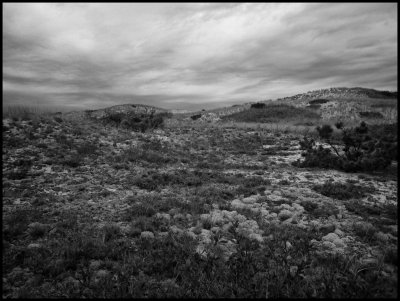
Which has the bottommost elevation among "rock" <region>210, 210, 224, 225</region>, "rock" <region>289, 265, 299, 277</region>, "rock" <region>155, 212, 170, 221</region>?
"rock" <region>210, 210, 224, 225</region>

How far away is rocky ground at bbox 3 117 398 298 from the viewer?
4.54 metres

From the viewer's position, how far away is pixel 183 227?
7.19 meters

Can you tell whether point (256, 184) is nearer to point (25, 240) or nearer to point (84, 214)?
point (84, 214)

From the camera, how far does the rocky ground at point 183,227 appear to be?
4539 mm

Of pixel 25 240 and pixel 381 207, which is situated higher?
pixel 25 240

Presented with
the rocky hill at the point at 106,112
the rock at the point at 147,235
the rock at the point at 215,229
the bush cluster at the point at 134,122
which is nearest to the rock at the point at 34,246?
the rock at the point at 147,235

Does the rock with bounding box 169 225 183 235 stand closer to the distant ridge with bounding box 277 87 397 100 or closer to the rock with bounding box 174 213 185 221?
the rock with bounding box 174 213 185 221

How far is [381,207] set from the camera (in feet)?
29.4

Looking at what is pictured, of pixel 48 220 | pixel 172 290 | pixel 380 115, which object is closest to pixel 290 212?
pixel 172 290

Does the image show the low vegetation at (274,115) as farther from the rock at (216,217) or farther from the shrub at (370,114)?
the rock at (216,217)

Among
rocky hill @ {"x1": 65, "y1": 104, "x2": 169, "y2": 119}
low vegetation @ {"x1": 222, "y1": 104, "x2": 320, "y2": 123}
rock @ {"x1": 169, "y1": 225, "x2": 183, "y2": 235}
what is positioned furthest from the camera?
low vegetation @ {"x1": 222, "y1": 104, "x2": 320, "y2": 123}

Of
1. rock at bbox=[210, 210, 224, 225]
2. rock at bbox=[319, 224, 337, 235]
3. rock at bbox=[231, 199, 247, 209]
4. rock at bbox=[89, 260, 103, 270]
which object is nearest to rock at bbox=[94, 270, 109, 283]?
rock at bbox=[89, 260, 103, 270]

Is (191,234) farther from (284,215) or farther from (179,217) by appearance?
(284,215)

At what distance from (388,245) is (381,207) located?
321cm
